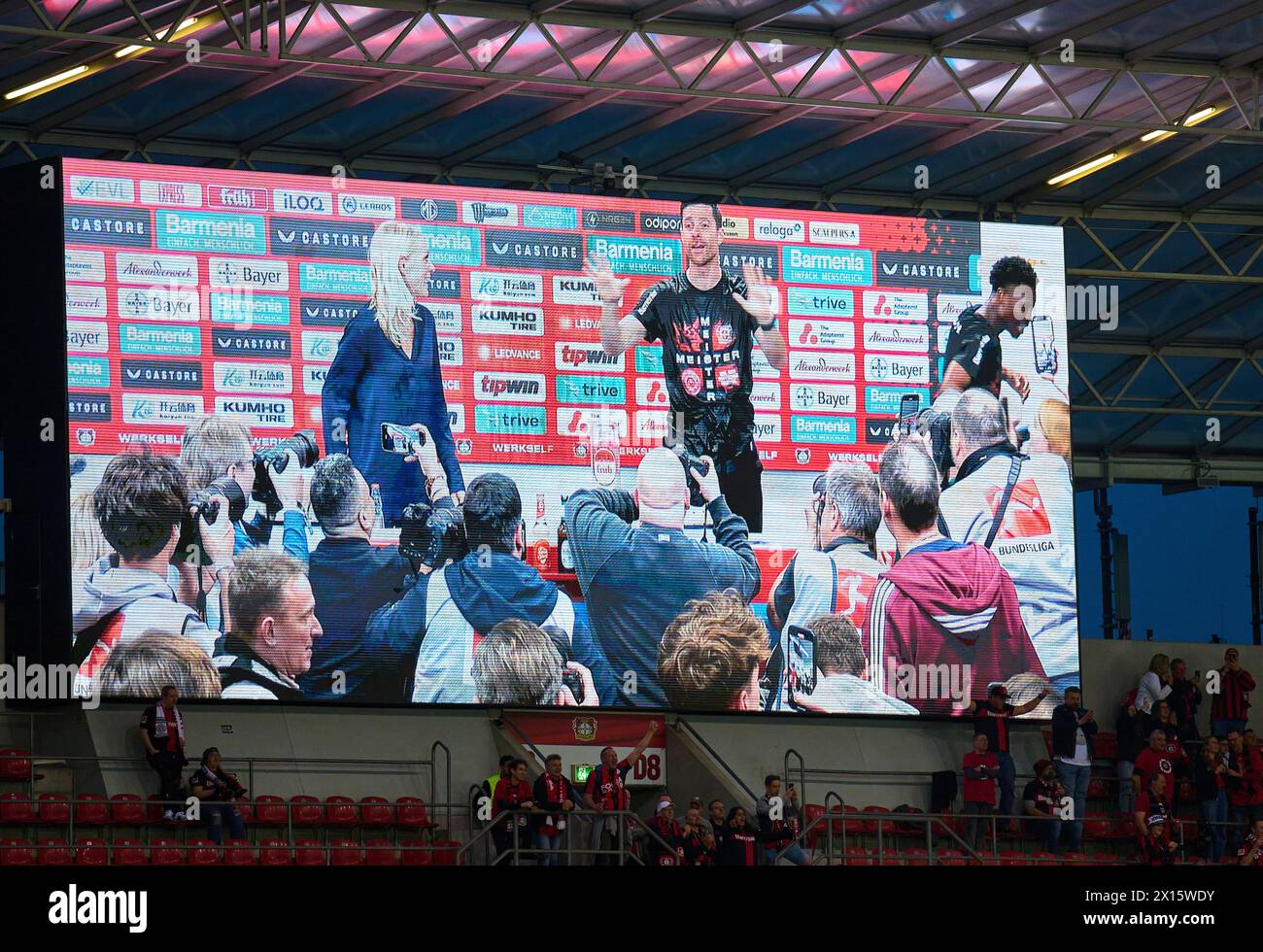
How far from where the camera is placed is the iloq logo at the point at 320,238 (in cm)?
1673

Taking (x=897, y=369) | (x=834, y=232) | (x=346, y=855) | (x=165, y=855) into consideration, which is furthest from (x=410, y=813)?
(x=834, y=232)

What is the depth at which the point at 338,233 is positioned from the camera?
55.4 ft

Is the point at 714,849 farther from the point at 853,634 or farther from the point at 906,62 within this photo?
the point at 906,62

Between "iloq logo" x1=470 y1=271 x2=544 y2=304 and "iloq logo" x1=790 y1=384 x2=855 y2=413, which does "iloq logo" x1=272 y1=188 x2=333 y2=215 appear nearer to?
"iloq logo" x1=470 y1=271 x2=544 y2=304

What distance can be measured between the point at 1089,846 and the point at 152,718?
25.7ft

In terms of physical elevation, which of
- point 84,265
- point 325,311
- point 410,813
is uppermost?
point 84,265

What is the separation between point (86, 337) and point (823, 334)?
19.2 ft

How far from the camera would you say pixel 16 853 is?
599 inches

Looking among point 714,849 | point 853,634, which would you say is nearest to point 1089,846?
point 853,634

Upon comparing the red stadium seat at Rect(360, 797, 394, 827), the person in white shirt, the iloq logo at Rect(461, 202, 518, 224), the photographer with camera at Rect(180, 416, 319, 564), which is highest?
the iloq logo at Rect(461, 202, 518, 224)

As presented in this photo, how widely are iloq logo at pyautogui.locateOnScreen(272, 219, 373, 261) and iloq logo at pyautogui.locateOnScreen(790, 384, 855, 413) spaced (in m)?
3.64

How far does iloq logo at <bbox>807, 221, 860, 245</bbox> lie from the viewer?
59.0 ft

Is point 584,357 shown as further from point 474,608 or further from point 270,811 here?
point 270,811

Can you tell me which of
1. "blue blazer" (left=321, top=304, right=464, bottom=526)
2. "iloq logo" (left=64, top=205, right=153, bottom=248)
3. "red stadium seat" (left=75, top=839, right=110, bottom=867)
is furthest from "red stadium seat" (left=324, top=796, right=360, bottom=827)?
"iloq logo" (left=64, top=205, right=153, bottom=248)
